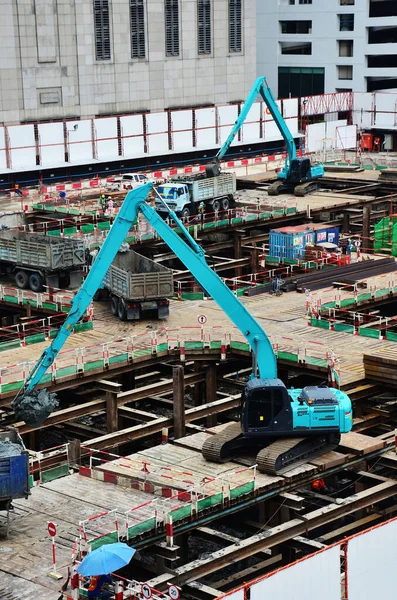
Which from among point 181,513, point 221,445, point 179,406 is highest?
point 221,445

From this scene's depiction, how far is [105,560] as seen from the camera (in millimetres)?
30656

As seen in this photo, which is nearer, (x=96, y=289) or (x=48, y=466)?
(x=48, y=466)

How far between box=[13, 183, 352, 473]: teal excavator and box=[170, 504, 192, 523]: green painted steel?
3641 mm

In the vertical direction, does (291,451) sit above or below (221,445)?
below

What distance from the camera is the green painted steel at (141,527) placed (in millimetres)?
34312

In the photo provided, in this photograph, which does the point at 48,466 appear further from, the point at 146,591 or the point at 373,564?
the point at 373,564

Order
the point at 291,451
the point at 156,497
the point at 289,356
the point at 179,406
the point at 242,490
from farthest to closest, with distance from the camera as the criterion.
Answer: the point at 289,356 < the point at 179,406 < the point at 291,451 < the point at 242,490 < the point at 156,497

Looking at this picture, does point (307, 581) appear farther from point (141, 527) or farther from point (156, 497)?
point (156, 497)

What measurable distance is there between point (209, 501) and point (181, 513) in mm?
1047

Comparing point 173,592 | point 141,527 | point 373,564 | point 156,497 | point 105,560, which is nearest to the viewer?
point 105,560

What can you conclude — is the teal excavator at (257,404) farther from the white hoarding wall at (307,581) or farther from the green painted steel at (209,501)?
the white hoarding wall at (307,581)

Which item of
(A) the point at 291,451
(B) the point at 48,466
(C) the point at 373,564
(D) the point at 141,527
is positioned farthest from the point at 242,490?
(B) the point at 48,466

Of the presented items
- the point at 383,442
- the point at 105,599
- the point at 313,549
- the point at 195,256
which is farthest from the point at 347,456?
the point at 105,599

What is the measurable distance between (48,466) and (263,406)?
21.9 ft
